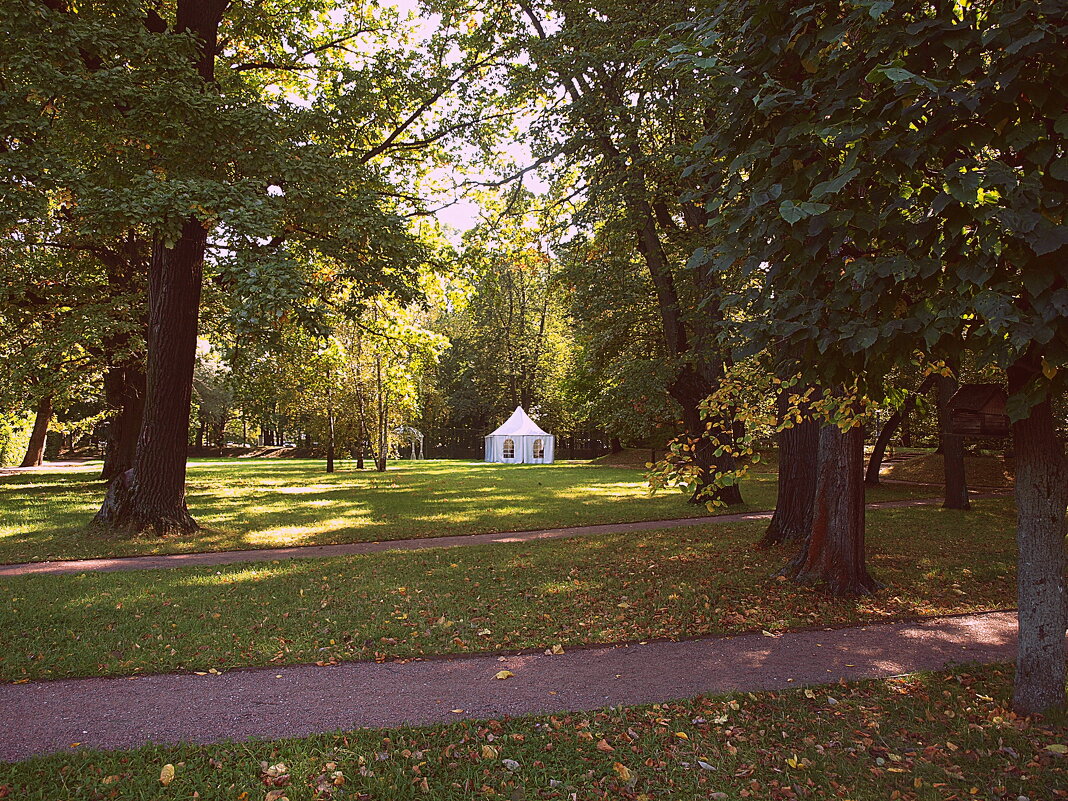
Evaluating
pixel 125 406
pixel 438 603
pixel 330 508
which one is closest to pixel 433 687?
pixel 438 603

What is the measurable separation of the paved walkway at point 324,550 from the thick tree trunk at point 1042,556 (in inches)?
318

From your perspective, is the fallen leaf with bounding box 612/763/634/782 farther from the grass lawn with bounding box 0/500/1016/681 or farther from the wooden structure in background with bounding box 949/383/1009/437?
the wooden structure in background with bounding box 949/383/1009/437

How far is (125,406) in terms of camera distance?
18.9 metres

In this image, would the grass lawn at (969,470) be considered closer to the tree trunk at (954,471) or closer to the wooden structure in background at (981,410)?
the tree trunk at (954,471)

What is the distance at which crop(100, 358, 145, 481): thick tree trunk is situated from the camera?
18375 mm

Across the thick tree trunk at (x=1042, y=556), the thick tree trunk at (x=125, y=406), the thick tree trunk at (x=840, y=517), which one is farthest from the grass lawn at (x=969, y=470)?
the thick tree trunk at (x=125, y=406)

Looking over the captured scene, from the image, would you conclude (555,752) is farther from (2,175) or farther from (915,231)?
(2,175)

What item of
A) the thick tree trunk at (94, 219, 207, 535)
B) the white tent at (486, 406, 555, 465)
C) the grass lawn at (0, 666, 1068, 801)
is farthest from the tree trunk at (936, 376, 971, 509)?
the white tent at (486, 406, 555, 465)

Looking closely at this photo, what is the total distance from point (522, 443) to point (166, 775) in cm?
3810

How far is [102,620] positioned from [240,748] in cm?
369

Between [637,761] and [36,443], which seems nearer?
[637,761]

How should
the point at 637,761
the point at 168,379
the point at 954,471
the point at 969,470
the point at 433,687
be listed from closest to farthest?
the point at 637,761, the point at 433,687, the point at 168,379, the point at 954,471, the point at 969,470

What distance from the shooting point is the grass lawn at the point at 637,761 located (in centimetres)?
351

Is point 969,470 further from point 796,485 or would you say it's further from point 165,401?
point 165,401
